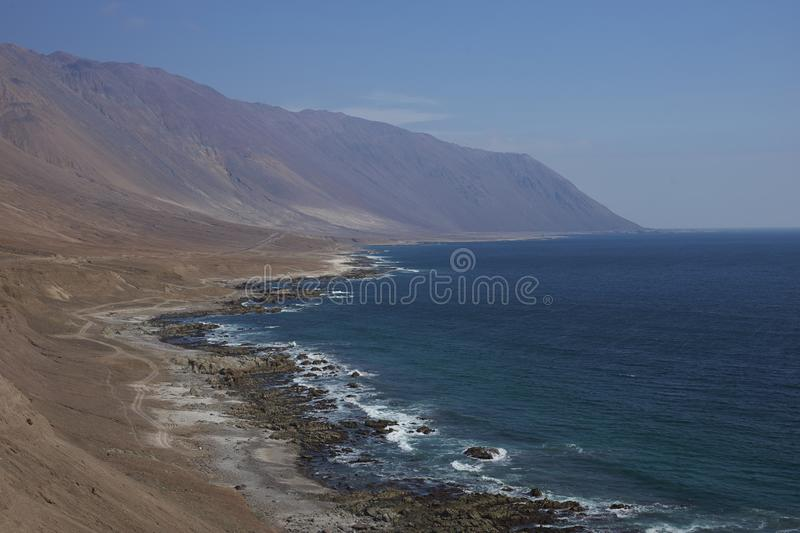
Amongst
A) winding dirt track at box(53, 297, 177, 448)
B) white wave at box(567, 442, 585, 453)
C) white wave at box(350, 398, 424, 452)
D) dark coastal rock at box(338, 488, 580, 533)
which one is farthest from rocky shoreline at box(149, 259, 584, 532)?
white wave at box(567, 442, 585, 453)

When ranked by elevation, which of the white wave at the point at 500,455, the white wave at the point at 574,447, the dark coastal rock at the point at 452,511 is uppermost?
the white wave at the point at 574,447

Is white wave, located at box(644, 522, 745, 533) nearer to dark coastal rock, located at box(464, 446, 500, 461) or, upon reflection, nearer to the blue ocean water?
the blue ocean water

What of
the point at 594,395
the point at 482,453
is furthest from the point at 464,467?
the point at 594,395

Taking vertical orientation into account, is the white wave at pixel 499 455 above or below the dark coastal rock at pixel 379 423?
below

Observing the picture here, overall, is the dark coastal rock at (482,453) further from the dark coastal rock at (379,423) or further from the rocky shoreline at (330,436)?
the dark coastal rock at (379,423)

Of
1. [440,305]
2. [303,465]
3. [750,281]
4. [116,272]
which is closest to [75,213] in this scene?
[116,272]

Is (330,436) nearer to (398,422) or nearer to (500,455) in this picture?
(398,422)

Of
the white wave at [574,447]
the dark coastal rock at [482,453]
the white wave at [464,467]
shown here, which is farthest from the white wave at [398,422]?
the white wave at [574,447]
